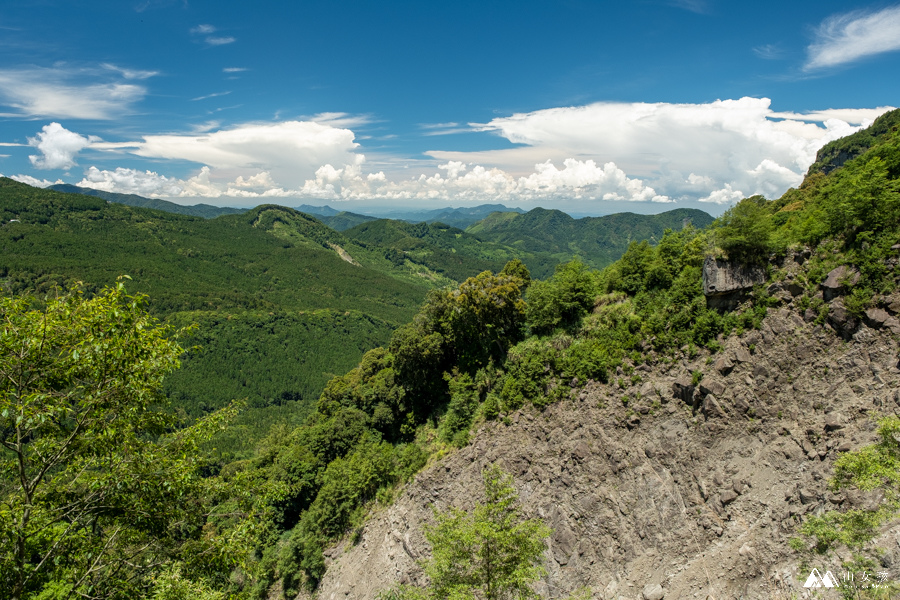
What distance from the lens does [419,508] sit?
25.5 m

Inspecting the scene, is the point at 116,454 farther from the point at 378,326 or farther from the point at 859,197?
the point at 378,326

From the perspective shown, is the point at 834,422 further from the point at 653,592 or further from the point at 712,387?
the point at 653,592

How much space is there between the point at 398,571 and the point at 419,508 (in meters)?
3.47

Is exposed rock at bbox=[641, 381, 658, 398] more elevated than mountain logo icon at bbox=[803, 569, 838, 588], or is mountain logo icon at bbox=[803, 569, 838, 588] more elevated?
exposed rock at bbox=[641, 381, 658, 398]

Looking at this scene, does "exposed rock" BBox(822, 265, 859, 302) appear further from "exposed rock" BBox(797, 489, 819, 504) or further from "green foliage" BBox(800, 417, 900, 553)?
"exposed rock" BBox(797, 489, 819, 504)

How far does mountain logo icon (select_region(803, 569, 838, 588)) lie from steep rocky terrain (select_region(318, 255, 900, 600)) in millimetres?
281

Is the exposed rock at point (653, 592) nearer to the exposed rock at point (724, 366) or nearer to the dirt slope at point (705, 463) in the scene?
the dirt slope at point (705, 463)

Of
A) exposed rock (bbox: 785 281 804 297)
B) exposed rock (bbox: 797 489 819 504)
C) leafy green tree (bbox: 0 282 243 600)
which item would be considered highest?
exposed rock (bbox: 785 281 804 297)

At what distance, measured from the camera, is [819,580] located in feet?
40.7

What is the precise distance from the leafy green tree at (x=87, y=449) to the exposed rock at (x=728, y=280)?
72.5 feet

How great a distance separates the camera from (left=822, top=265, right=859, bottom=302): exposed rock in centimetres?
1673

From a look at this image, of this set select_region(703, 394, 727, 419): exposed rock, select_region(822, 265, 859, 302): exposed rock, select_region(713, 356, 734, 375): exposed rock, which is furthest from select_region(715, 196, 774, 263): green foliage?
select_region(703, 394, 727, 419): exposed rock

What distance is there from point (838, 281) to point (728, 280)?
3.88 meters

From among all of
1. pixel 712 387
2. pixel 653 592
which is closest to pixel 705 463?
pixel 712 387
